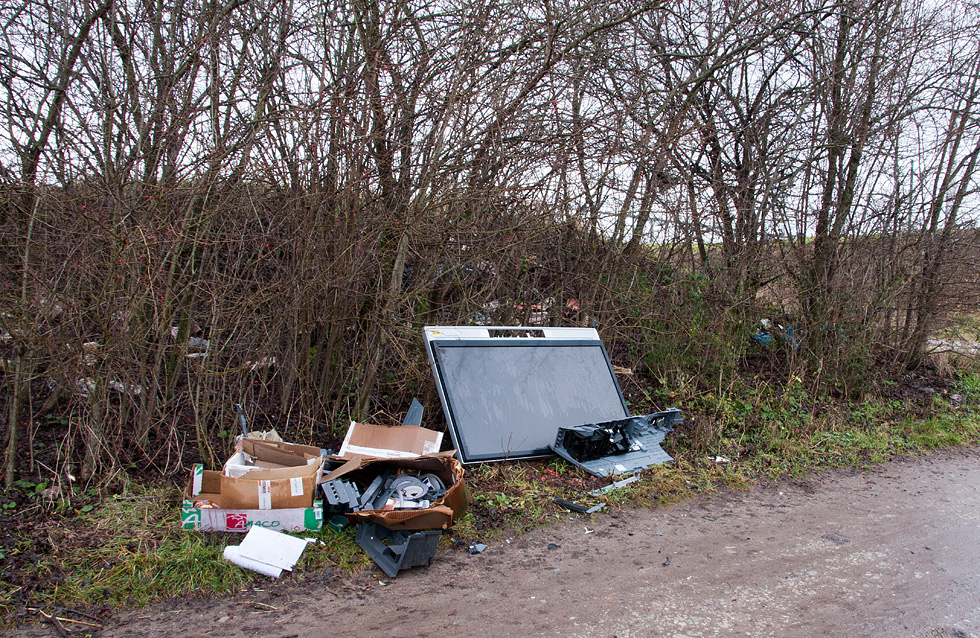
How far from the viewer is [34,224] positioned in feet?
12.6

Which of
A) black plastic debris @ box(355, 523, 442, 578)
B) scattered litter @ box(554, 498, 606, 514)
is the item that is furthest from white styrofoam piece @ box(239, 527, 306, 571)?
scattered litter @ box(554, 498, 606, 514)

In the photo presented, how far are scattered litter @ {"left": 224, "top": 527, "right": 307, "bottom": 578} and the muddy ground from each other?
0.38 feet

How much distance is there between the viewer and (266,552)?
10.9 feet

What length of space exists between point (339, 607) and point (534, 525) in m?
1.43

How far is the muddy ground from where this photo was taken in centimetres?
288

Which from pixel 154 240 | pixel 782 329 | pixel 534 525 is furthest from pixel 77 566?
pixel 782 329

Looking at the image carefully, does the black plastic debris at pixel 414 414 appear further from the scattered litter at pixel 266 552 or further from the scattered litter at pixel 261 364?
the scattered litter at pixel 266 552

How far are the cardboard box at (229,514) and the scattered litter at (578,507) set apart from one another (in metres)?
1.62

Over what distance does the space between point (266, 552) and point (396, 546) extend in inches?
26.5

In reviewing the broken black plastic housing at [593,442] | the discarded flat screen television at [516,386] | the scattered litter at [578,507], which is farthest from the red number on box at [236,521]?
the broken black plastic housing at [593,442]

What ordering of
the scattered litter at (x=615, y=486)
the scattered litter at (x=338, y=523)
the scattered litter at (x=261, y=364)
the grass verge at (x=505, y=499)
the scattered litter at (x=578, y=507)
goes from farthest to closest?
the scattered litter at (x=261, y=364)
the scattered litter at (x=615, y=486)
the scattered litter at (x=578, y=507)
the scattered litter at (x=338, y=523)
the grass verge at (x=505, y=499)

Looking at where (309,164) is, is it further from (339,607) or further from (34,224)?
(339,607)

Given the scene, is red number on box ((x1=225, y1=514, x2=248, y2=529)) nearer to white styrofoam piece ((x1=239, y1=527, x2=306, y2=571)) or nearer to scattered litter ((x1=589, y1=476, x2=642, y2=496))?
white styrofoam piece ((x1=239, y1=527, x2=306, y2=571))

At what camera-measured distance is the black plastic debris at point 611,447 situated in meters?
4.91
